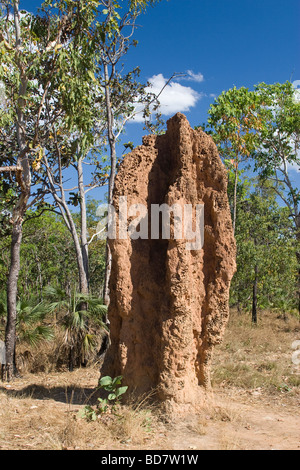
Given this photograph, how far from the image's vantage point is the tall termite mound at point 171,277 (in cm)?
594

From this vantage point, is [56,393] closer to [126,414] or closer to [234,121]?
[126,414]

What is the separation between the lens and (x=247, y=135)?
46.0ft

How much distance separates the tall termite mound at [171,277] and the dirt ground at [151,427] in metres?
0.41

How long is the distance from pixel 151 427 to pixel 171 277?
1.86m

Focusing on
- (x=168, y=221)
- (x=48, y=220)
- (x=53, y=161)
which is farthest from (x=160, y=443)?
(x=48, y=220)

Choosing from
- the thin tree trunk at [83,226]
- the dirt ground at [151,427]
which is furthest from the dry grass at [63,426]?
the thin tree trunk at [83,226]

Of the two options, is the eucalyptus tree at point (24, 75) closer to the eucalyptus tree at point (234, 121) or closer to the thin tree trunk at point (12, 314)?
the thin tree trunk at point (12, 314)

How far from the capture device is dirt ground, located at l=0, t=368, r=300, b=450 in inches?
201

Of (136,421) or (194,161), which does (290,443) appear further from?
(194,161)

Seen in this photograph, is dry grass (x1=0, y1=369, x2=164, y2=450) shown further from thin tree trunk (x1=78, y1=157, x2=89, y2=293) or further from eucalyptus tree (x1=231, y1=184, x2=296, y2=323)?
eucalyptus tree (x1=231, y1=184, x2=296, y2=323)

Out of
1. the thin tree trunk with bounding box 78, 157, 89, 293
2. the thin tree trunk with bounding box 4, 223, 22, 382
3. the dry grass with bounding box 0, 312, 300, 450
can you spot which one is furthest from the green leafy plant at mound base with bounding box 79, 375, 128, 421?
the thin tree trunk with bounding box 78, 157, 89, 293
